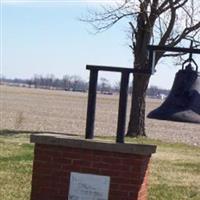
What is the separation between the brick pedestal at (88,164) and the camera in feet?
25.0

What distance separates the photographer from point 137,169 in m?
7.64

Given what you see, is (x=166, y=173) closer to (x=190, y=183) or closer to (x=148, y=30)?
(x=190, y=183)

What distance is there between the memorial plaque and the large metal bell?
5.04 ft

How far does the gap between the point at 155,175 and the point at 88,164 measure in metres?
5.81

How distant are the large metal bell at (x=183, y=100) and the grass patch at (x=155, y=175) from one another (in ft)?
13.9

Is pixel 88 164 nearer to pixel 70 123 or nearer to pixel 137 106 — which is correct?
pixel 137 106

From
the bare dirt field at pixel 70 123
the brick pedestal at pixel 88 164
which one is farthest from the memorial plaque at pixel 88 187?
the bare dirt field at pixel 70 123

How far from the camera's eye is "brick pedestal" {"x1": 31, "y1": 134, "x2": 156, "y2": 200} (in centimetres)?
762

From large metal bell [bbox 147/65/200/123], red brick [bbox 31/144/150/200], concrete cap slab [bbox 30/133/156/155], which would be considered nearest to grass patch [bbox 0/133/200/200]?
red brick [bbox 31/144/150/200]

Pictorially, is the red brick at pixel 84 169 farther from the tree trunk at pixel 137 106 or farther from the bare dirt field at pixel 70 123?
the tree trunk at pixel 137 106

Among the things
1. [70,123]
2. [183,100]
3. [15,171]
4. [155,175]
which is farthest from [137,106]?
Answer: [183,100]

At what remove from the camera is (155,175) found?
13.4m

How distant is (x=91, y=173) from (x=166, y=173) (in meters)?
6.31

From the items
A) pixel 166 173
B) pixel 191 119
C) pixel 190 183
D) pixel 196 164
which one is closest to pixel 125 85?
pixel 191 119
